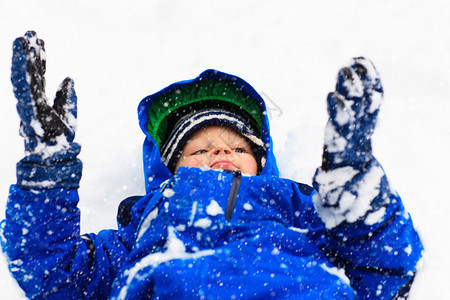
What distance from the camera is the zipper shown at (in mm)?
1361

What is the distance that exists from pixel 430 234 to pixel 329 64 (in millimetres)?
1325

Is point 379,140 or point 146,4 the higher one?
point 146,4

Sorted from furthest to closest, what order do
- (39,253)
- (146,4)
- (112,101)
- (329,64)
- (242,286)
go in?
1. (146,4)
2. (329,64)
3. (112,101)
4. (39,253)
5. (242,286)

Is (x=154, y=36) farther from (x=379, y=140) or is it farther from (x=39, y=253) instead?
(x=39, y=253)

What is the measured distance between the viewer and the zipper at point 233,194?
1.36 meters

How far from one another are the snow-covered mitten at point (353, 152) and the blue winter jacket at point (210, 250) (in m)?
0.07

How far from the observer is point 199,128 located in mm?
1902

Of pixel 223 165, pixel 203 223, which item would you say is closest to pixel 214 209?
pixel 203 223

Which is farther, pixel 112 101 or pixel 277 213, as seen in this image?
pixel 112 101

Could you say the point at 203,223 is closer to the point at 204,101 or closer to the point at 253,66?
the point at 204,101

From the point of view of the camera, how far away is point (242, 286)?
3.82ft

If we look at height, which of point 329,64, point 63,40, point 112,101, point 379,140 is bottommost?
point 379,140

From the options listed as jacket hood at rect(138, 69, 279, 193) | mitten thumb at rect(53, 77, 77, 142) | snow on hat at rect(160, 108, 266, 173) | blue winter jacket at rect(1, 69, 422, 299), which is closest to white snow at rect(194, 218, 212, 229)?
blue winter jacket at rect(1, 69, 422, 299)

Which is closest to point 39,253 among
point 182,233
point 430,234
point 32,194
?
point 32,194
